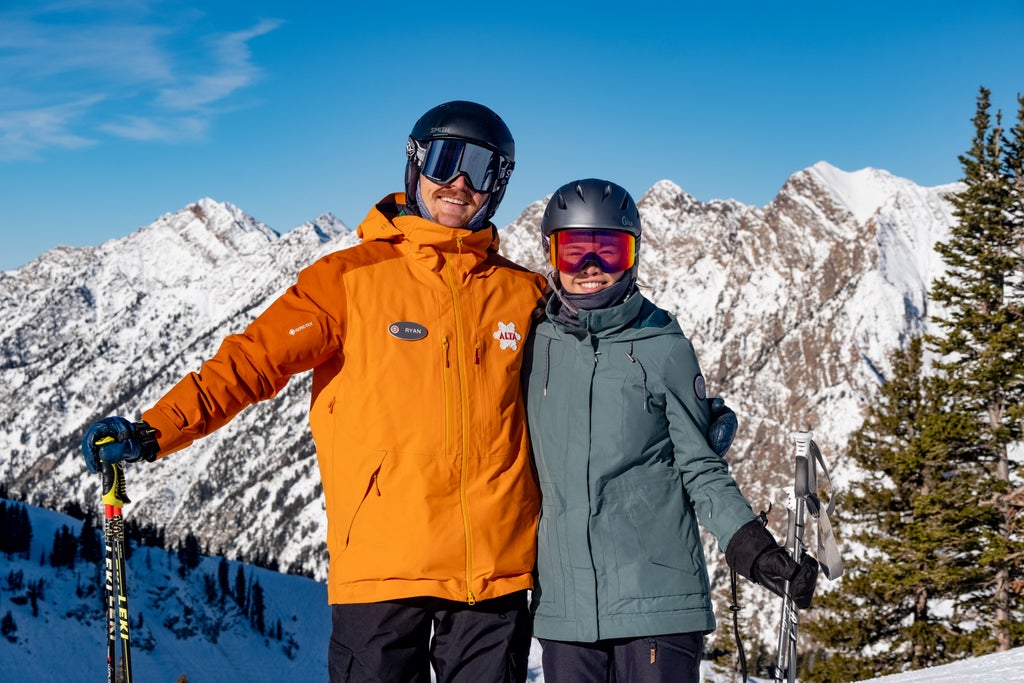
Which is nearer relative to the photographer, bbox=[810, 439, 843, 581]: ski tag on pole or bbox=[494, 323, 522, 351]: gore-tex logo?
bbox=[494, 323, 522, 351]: gore-tex logo

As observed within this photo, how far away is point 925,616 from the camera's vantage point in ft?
73.4

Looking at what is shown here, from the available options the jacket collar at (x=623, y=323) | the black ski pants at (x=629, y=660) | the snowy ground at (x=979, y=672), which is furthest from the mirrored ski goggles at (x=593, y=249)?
the snowy ground at (x=979, y=672)

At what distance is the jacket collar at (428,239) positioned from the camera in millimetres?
4926

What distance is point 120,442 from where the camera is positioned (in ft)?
14.2

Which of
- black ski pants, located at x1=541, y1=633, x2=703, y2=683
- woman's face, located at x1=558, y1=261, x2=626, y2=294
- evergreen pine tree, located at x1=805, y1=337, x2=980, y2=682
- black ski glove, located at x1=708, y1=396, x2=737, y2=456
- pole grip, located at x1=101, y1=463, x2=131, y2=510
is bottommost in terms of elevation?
evergreen pine tree, located at x1=805, y1=337, x2=980, y2=682

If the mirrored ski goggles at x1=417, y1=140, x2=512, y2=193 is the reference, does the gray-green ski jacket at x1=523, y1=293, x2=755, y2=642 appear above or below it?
below

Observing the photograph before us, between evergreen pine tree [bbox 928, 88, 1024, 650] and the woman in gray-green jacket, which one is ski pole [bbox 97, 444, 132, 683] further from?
evergreen pine tree [bbox 928, 88, 1024, 650]

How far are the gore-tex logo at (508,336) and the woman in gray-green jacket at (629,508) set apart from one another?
19cm

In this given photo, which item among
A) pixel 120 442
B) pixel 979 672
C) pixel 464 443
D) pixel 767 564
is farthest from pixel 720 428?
pixel 979 672

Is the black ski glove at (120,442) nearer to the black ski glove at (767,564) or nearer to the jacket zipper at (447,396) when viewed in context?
the jacket zipper at (447,396)

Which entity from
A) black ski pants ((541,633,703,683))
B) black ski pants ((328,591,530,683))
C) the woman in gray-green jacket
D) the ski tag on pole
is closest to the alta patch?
the woman in gray-green jacket

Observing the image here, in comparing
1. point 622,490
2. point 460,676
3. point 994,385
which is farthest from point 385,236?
point 994,385

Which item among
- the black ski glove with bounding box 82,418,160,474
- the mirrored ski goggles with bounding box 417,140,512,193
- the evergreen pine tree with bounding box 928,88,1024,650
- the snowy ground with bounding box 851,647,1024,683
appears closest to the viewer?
the black ski glove with bounding box 82,418,160,474

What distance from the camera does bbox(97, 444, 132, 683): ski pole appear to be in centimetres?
469
